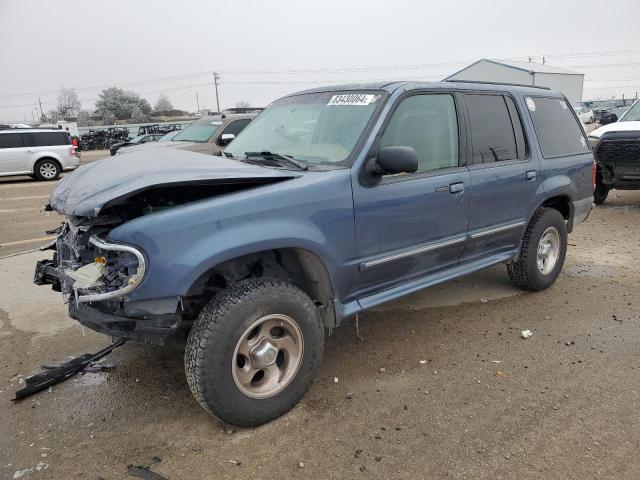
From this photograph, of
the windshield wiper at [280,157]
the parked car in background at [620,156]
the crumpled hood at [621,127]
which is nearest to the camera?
the windshield wiper at [280,157]

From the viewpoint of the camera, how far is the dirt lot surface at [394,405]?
8.53ft

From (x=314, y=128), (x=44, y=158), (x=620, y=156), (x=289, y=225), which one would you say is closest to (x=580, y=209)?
(x=314, y=128)

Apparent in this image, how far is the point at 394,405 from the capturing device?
310cm

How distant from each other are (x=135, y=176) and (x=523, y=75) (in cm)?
3545

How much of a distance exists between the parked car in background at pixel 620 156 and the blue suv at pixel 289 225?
5.26m

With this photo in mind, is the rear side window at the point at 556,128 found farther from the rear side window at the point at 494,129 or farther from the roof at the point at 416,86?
the rear side window at the point at 494,129

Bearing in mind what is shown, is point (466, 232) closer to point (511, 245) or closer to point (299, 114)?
point (511, 245)

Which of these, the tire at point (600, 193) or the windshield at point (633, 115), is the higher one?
the windshield at point (633, 115)

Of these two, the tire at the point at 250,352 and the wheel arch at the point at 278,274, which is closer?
the tire at the point at 250,352

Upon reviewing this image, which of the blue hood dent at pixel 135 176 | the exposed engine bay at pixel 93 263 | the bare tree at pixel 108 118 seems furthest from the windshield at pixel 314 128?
the bare tree at pixel 108 118

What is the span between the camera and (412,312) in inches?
182

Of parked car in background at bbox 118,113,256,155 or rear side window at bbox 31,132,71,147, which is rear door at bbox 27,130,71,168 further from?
parked car in background at bbox 118,113,256,155

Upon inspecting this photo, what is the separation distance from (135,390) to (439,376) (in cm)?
204

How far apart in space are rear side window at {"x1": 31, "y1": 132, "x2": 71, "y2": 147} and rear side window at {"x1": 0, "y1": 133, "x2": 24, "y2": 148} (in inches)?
17.4
